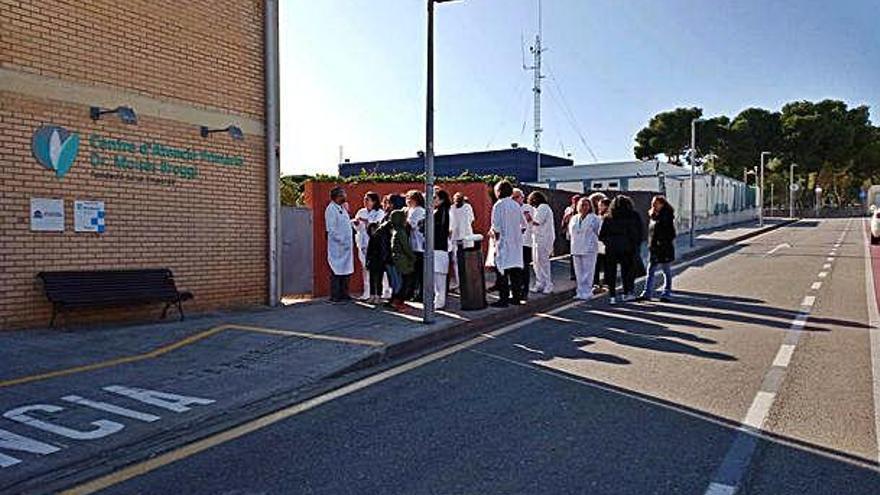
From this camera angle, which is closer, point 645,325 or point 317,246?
point 645,325

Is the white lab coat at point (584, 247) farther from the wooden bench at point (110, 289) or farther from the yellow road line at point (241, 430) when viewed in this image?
the wooden bench at point (110, 289)


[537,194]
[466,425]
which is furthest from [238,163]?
[466,425]

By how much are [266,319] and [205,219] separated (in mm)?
1920

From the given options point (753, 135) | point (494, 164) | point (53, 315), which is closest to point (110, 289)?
point (53, 315)

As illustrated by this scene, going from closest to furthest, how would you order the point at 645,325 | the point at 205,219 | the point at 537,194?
the point at 645,325
the point at 205,219
the point at 537,194

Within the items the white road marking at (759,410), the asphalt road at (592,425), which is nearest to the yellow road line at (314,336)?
the asphalt road at (592,425)

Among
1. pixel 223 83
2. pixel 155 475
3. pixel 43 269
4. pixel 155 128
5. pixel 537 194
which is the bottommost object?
pixel 155 475

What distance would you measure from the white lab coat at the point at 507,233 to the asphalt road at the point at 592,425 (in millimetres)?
1962

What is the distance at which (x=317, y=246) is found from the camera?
12969 mm

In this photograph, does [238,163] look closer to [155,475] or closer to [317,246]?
[317,246]

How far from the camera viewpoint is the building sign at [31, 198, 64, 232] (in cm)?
848

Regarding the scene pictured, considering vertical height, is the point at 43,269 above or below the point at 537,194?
below

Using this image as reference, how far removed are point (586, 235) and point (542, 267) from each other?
3.30 feet

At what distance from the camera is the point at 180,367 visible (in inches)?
281
